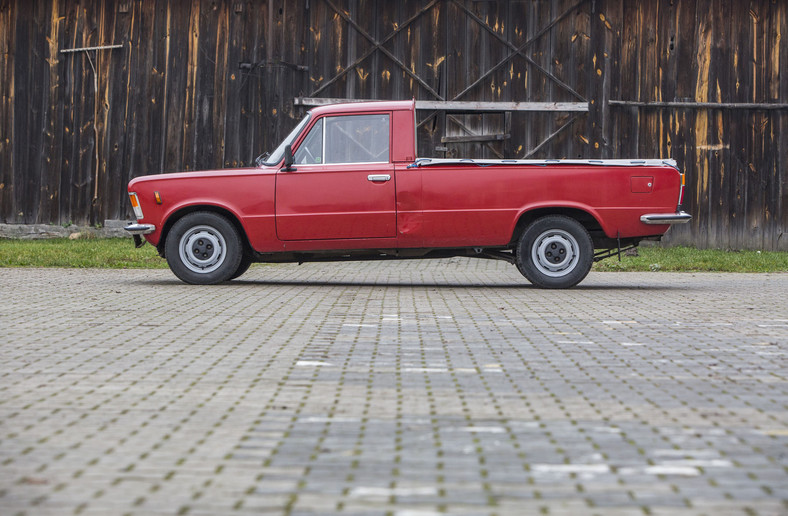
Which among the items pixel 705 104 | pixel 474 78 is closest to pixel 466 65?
pixel 474 78

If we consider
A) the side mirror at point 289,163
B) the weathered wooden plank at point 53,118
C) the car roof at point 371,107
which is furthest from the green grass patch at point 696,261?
the weathered wooden plank at point 53,118

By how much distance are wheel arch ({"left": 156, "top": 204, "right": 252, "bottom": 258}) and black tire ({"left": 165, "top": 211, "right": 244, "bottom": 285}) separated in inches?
2.6

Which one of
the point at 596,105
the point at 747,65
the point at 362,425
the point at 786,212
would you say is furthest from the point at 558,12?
the point at 362,425

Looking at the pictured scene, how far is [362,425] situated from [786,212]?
17106 millimetres

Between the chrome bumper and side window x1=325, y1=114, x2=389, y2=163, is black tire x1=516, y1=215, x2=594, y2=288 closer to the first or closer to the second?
the chrome bumper

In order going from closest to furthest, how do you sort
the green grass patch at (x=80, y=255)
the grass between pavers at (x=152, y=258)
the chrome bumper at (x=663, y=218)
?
the chrome bumper at (x=663, y=218) < the green grass patch at (x=80, y=255) < the grass between pavers at (x=152, y=258)

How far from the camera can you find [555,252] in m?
11.5

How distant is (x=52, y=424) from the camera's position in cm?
442

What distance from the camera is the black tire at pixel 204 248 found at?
1159 centimetres

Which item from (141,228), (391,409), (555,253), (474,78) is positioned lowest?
(391,409)

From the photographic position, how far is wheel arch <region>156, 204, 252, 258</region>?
11.7 meters

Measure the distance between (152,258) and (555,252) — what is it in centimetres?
706

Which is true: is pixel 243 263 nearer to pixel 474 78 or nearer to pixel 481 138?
pixel 481 138

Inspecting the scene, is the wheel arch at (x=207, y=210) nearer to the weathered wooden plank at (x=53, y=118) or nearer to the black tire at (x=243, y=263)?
the black tire at (x=243, y=263)
